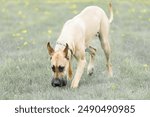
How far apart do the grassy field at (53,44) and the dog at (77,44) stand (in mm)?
242

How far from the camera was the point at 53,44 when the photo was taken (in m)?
12.2

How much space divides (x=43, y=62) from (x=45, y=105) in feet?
9.70

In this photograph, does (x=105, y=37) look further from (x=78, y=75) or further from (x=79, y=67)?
(x=78, y=75)

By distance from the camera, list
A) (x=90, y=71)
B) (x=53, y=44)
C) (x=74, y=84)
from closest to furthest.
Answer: (x=74, y=84), (x=90, y=71), (x=53, y=44)

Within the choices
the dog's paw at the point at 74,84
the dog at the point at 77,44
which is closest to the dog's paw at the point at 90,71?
the dog at the point at 77,44

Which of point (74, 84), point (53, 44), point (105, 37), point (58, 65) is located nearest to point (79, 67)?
point (74, 84)

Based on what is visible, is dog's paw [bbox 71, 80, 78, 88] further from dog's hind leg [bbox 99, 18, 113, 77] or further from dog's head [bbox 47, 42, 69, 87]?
dog's hind leg [bbox 99, 18, 113, 77]

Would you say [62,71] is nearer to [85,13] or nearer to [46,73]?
[46,73]

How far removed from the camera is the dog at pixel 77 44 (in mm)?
7770

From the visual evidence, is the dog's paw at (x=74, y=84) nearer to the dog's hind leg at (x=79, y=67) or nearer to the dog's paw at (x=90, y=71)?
the dog's hind leg at (x=79, y=67)

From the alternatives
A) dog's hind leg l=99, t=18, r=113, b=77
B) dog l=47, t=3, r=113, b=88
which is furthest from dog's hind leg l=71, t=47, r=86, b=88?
dog's hind leg l=99, t=18, r=113, b=77

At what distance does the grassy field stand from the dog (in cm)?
24

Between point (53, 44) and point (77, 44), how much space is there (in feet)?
12.6

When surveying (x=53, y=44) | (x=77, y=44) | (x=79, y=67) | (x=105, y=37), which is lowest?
(x=53, y=44)
